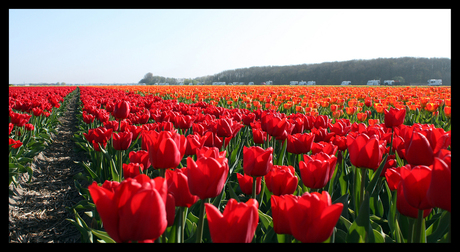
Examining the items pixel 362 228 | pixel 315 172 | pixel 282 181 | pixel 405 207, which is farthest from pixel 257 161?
pixel 405 207

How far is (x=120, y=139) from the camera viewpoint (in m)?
2.69

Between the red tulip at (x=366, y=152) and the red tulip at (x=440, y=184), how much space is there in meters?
0.61

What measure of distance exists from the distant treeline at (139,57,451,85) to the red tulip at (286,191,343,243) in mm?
28356

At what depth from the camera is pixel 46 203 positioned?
3.69m

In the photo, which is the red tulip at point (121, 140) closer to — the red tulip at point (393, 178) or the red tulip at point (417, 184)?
the red tulip at point (393, 178)

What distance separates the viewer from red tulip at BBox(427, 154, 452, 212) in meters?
0.89

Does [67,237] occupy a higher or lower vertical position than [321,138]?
lower

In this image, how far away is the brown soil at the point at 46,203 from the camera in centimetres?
293

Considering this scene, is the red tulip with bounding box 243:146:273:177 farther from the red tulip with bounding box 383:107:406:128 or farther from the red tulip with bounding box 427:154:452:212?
the red tulip with bounding box 383:107:406:128

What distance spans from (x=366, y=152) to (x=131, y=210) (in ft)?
4.33

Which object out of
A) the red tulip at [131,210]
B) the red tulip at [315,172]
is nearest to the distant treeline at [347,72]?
the red tulip at [315,172]

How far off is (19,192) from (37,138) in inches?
91.8
